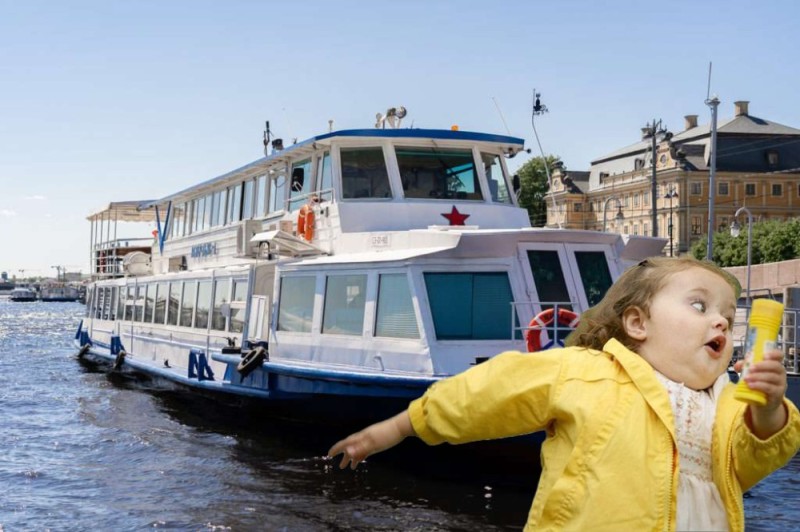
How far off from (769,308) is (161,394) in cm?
1846

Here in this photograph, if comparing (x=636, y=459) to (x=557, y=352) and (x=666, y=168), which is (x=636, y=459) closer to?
(x=557, y=352)

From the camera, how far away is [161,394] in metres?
20.0

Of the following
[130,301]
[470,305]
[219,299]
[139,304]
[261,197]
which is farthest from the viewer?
[130,301]

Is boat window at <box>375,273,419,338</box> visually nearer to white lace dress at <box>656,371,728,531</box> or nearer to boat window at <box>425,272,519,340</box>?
boat window at <box>425,272,519,340</box>

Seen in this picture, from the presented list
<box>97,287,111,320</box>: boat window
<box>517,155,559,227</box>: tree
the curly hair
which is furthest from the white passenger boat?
<box>517,155,559,227</box>: tree

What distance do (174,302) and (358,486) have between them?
9386 mm

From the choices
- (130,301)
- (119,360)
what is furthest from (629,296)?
(130,301)

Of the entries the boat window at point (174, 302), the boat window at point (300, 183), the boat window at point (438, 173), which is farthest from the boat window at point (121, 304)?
the boat window at point (438, 173)

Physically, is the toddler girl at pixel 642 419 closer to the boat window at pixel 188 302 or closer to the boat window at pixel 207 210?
the boat window at pixel 188 302

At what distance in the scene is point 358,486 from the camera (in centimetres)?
1109

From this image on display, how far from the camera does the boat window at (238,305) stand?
15.6 metres

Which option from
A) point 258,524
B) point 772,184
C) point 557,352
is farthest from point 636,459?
point 772,184

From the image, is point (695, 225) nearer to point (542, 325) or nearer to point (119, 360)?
point (119, 360)

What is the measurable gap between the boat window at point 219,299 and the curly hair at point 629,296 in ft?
44.5
